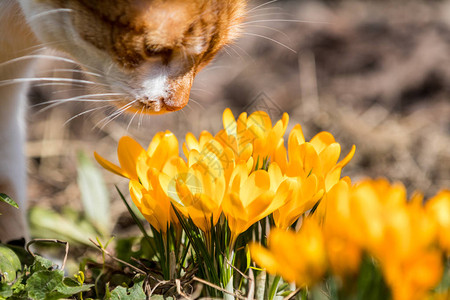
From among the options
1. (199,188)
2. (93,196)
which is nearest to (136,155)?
(199,188)

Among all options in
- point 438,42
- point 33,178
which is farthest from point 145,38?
point 438,42

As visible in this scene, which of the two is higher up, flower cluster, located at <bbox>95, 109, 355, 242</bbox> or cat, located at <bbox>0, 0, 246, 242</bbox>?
cat, located at <bbox>0, 0, 246, 242</bbox>

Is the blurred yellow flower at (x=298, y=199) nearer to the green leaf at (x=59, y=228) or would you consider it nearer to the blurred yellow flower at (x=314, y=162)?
the blurred yellow flower at (x=314, y=162)

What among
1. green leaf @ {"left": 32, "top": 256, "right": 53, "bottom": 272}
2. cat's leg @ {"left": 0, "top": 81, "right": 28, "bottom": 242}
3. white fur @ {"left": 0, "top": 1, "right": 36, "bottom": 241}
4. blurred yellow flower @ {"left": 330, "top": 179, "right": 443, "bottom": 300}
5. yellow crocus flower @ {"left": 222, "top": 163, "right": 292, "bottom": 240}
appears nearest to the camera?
blurred yellow flower @ {"left": 330, "top": 179, "right": 443, "bottom": 300}

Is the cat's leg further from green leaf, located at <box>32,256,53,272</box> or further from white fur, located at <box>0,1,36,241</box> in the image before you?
green leaf, located at <box>32,256,53,272</box>

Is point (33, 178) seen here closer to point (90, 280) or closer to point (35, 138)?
point (35, 138)

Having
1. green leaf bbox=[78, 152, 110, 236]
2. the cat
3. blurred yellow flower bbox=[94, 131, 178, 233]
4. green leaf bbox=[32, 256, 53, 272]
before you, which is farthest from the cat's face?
green leaf bbox=[78, 152, 110, 236]
